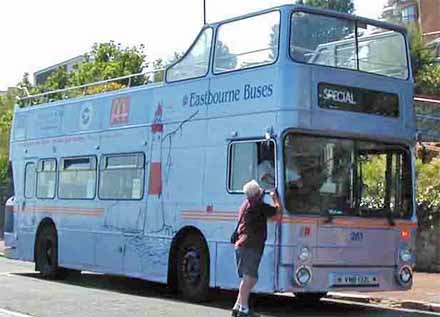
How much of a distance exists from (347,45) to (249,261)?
3.78 m

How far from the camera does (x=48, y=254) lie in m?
17.8

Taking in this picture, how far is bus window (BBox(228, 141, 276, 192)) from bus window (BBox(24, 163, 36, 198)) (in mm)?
7118

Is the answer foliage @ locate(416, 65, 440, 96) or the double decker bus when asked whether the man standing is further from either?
foliage @ locate(416, 65, 440, 96)

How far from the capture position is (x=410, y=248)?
1276 centimetres

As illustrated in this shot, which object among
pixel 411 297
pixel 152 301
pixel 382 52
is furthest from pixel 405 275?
pixel 152 301

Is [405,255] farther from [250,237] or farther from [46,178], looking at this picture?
[46,178]

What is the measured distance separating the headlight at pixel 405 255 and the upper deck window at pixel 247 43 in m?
3.47

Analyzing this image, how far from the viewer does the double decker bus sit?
11914mm

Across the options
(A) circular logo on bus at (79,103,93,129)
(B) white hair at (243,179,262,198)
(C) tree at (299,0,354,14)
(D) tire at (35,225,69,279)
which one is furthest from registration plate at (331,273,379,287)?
(C) tree at (299,0,354,14)

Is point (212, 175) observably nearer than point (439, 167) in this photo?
Yes

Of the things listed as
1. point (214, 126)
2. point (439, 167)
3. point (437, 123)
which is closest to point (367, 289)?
point (214, 126)

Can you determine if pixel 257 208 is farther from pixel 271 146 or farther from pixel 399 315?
Result: pixel 399 315

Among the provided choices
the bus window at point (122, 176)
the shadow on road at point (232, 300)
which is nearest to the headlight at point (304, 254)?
the shadow on road at point (232, 300)

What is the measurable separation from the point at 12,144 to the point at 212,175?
317 inches
